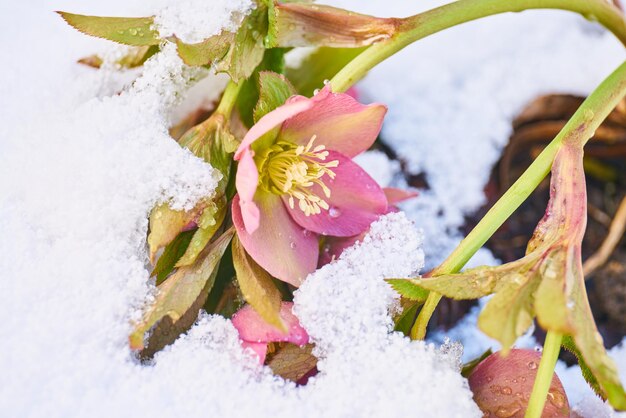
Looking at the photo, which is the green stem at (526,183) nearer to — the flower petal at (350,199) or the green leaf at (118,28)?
the flower petal at (350,199)

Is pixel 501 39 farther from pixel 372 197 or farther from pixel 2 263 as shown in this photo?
pixel 2 263

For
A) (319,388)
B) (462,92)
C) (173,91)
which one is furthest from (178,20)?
(462,92)

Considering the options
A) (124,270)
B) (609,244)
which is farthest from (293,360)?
(609,244)

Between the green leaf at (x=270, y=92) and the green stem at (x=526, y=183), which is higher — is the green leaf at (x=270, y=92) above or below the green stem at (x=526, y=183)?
above

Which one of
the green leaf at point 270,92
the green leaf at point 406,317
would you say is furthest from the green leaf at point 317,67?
the green leaf at point 406,317

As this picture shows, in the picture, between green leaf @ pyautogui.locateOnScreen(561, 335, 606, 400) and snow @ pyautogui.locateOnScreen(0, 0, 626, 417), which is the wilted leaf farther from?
green leaf @ pyautogui.locateOnScreen(561, 335, 606, 400)

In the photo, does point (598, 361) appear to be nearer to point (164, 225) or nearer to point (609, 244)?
point (164, 225)

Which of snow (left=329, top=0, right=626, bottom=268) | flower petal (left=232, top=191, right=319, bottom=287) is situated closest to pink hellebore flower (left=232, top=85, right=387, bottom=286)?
flower petal (left=232, top=191, right=319, bottom=287)
